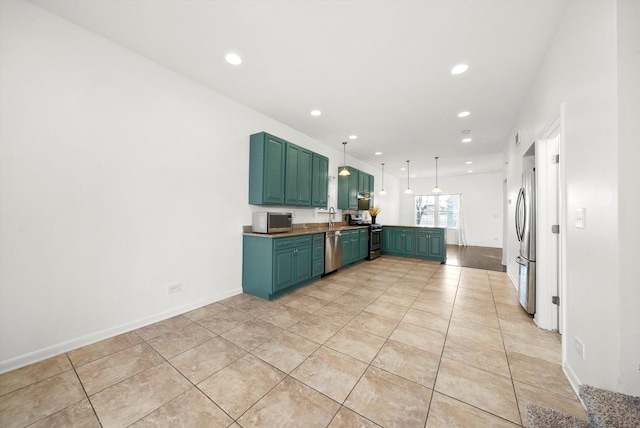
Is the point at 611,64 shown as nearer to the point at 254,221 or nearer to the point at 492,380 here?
the point at 492,380

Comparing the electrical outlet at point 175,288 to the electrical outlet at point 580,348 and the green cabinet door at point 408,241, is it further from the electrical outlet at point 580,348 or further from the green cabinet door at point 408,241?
the green cabinet door at point 408,241

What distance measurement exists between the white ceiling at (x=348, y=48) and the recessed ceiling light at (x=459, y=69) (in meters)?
0.06

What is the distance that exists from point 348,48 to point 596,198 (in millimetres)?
2290

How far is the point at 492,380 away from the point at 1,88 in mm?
4248

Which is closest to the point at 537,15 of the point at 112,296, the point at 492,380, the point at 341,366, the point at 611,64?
the point at 611,64

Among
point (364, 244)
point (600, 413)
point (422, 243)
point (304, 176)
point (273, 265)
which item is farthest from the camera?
point (422, 243)

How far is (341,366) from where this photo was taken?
1.82 meters

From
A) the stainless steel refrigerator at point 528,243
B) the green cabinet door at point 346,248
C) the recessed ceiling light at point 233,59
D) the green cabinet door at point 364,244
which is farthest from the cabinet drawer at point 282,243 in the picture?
the stainless steel refrigerator at point 528,243

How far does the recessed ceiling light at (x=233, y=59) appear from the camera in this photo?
2426mm

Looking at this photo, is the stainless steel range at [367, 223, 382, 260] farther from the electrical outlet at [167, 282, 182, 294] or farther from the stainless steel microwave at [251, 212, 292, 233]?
the electrical outlet at [167, 282, 182, 294]

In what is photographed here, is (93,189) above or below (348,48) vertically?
below

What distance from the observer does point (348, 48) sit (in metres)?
2.30

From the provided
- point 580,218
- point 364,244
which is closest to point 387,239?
point 364,244

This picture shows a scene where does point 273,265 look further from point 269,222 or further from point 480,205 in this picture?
point 480,205
